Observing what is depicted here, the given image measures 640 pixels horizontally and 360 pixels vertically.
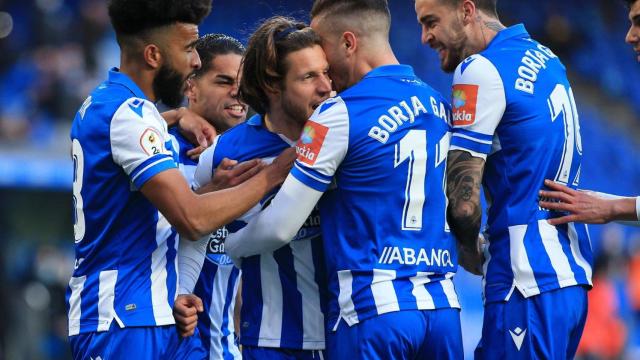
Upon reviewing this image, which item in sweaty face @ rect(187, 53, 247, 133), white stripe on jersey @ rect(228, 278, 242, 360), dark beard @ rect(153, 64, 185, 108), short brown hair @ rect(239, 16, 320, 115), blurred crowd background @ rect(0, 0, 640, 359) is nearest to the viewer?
dark beard @ rect(153, 64, 185, 108)

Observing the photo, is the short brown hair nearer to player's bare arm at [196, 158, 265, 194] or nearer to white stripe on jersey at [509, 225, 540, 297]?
player's bare arm at [196, 158, 265, 194]

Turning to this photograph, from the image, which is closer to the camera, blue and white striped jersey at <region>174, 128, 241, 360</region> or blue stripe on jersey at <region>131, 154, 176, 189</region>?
blue stripe on jersey at <region>131, 154, 176, 189</region>

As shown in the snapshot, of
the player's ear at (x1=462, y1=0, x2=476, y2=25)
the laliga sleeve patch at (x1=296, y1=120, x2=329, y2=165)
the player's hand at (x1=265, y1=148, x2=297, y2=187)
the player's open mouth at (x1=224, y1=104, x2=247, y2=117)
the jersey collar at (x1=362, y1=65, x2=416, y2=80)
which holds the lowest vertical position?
the player's hand at (x1=265, y1=148, x2=297, y2=187)

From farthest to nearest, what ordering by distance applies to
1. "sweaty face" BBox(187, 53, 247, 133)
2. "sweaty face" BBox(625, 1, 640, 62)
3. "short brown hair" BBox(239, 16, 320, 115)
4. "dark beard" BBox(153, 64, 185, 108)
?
1. "sweaty face" BBox(187, 53, 247, 133)
2. "sweaty face" BBox(625, 1, 640, 62)
3. "short brown hair" BBox(239, 16, 320, 115)
4. "dark beard" BBox(153, 64, 185, 108)

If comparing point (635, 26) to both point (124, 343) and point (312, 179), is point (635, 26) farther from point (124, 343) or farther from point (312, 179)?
point (124, 343)

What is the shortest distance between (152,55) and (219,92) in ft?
4.35

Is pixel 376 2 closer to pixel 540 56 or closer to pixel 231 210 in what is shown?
pixel 540 56

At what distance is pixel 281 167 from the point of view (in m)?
4.51

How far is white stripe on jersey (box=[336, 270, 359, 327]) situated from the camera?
422 centimetres

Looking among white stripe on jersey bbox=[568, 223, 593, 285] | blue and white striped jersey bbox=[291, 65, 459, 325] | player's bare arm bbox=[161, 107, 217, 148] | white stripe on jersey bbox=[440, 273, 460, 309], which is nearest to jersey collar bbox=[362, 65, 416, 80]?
blue and white striped jersey bbox=[291, 65, 459, 325]

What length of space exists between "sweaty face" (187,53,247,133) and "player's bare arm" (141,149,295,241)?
4.59ft

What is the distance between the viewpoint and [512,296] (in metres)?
4.54

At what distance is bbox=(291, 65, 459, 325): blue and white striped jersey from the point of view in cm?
422

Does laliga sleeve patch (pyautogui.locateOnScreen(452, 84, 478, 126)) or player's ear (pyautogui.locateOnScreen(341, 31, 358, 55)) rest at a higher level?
player's ear (pyautogui.locateOnScreen(341, 31, 358, 55))
